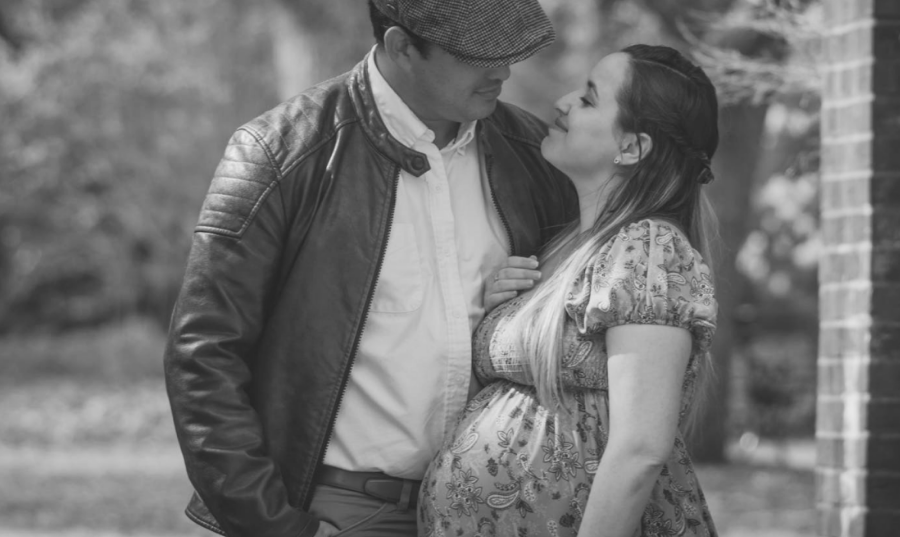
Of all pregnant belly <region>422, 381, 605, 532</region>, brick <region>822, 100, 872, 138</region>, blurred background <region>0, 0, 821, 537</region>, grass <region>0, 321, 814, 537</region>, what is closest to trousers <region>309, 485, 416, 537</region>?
pregnant belly <region>422, 381, 605, 532</region>

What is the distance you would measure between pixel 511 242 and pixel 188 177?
43.6 feet

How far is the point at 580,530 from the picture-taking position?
2.57 metres

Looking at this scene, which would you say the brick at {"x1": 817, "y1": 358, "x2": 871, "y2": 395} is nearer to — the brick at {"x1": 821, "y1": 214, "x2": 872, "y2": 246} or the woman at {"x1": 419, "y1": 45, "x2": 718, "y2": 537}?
the brick at {"x1": 821, "y1": 214, "x2": 872, "y2": 246}

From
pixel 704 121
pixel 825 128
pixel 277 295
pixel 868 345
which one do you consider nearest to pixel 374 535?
pixel 277 295

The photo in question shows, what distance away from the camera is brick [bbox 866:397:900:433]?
12.6 ft

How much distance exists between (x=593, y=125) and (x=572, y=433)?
74 cm

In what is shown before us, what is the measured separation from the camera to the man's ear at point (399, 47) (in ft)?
9.64

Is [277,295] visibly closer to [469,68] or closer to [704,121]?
[469,68]

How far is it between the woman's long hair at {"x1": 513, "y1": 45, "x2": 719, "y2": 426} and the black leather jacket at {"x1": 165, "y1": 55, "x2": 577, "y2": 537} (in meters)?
0.45

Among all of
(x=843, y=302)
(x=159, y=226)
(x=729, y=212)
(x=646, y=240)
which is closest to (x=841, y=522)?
(x=843, y=302)

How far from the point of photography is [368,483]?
2.86 metres

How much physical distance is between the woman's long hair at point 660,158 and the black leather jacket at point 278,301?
0.45 meters

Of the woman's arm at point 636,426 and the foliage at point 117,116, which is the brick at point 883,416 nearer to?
the woman's arm at point 636,426

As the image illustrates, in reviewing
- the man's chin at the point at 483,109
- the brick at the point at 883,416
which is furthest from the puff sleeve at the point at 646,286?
the brick at the point at 883,416
